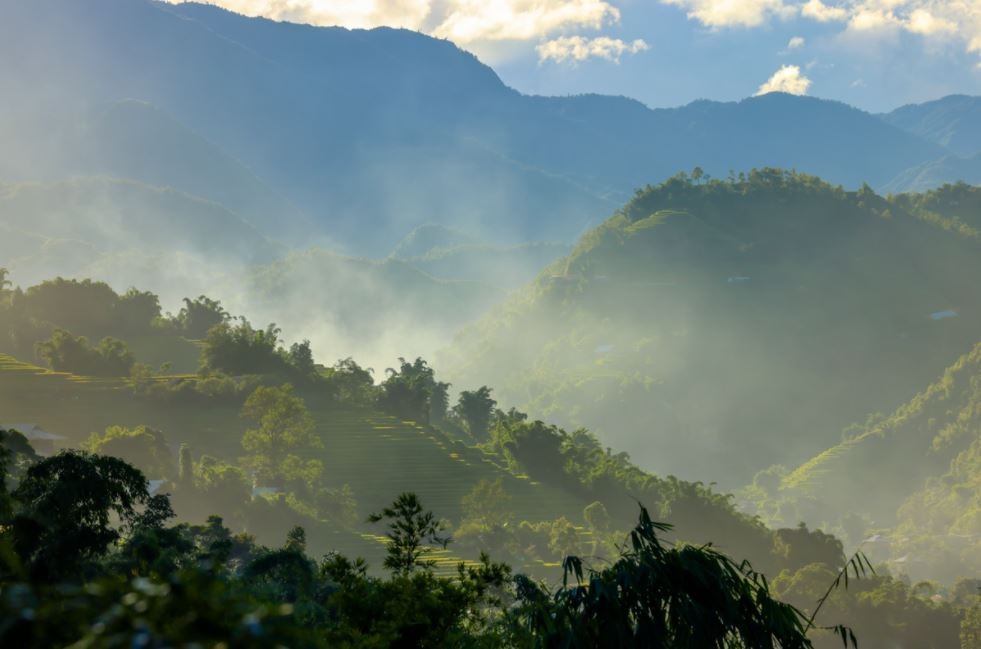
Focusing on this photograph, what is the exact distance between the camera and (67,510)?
20656mm

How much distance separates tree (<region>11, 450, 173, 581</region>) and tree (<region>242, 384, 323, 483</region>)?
65.8 m

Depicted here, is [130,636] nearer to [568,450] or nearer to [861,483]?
[568,450]

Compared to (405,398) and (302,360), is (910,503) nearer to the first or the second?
(405,398)

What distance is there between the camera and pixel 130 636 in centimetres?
546

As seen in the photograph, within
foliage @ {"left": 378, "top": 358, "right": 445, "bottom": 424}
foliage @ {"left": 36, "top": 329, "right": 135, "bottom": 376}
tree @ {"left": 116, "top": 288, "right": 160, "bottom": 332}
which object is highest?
tree @ {"left": 116, "top": 288, "right": 160, "bottom": 332}

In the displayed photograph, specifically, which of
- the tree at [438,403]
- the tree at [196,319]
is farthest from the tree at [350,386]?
the tree at [196,319]

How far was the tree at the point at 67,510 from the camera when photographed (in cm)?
1898

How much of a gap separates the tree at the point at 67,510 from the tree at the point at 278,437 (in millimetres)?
65768

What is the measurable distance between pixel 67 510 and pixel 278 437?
7061 cm

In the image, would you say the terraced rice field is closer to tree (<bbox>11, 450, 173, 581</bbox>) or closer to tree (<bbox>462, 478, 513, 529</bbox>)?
tree (<bbox>462, 478, 513, 529</bbox>)

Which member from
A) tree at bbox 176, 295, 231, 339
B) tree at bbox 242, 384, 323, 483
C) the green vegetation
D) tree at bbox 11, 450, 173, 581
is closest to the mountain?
tree at bbox 242, 384, 323, 483

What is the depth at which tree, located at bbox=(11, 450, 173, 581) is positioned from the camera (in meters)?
19.0

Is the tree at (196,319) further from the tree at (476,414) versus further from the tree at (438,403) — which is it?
the tree at (476,414)

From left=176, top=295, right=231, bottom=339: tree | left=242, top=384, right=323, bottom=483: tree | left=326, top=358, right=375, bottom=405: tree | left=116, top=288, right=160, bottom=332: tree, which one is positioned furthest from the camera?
left=176, top=295, right=231, bottom=339: tree
